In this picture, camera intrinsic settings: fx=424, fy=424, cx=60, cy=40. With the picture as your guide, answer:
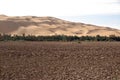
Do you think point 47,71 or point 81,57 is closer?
point 47,71

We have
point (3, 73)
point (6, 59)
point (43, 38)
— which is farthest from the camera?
point (43, 38)

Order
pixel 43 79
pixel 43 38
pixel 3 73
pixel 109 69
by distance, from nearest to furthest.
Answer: pixel 43 79 < pixel 3 73 < pixel 109 69 < pixel 43 38

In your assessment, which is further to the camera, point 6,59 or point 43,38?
point 43,38

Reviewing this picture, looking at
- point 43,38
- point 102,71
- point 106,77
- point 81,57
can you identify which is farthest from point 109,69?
point 43,38

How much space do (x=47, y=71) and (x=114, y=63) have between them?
4304 millimetres

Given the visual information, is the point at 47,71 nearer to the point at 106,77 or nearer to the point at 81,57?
the point at 106,77

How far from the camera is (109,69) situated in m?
18.9

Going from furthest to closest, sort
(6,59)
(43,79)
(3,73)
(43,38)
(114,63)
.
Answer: (43,38) → (6,59) → (114,63) → (3,73) → (43,79)

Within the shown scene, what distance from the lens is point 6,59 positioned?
23.2 m

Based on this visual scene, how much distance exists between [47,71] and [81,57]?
627 centimetres

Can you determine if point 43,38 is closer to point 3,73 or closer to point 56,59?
point 56,59

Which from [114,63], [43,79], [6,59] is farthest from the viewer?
[6,59]

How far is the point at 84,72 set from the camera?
58.8 feet

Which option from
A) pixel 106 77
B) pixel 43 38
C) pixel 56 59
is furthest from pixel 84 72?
pixel 43 38
